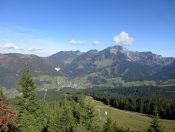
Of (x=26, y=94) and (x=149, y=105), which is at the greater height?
(x=26, y=94)

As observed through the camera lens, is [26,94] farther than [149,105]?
No

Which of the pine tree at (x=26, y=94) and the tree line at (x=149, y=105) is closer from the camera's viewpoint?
the pine tree at (x=26, y=94)

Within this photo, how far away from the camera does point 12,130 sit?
33.8 metres

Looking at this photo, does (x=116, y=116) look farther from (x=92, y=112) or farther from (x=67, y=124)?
(x=92, y=112)

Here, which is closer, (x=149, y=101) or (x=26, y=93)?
(x=26, y=93)

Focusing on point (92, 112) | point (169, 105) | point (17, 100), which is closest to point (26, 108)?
point (17, 100)

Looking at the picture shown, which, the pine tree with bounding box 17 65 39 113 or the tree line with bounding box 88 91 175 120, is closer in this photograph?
the pine tree with bounding box 17 65 39 113

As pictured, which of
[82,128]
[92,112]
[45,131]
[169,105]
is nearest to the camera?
[82,128]

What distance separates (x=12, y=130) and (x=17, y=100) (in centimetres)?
1021

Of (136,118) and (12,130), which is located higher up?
(12,130)

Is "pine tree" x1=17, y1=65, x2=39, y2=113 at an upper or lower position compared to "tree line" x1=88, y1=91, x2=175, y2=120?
upper

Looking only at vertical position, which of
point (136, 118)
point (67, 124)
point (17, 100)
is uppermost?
point (17, 100)

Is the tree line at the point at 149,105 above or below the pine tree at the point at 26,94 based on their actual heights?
below

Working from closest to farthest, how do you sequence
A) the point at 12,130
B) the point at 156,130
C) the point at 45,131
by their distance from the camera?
the point at 12,130 < the point at 156,130 < the point at 45,131
